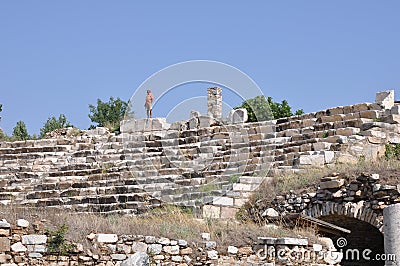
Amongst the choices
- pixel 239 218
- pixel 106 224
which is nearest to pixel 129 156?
pixel 239 218

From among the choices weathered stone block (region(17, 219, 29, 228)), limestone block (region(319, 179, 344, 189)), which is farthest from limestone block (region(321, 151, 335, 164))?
weathered stone block (region(17, 219, 29, 228))

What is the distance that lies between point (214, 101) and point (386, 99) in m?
6.98

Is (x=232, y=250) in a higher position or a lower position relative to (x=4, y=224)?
lower

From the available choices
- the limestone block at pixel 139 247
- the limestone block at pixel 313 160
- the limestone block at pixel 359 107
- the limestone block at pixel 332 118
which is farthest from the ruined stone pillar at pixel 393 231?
the limestone block at pixel 359 107

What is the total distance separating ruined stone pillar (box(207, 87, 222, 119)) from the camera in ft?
75.2

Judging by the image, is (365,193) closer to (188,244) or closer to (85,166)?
(188,244)

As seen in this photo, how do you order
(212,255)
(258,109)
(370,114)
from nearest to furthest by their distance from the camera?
1. (212,255)
2. (370,114)
3. (258,109)

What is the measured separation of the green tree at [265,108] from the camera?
23962 mm

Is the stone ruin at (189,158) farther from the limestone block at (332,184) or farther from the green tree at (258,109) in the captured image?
the green tree at (258,109)

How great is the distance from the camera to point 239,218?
1391 centimetres

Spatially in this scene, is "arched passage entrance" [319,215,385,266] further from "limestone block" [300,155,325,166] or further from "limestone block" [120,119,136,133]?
"limestone block" [120,119,136,133]

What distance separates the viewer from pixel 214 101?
23.5 m

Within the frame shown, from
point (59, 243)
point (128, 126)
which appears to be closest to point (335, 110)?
point (128, 126)

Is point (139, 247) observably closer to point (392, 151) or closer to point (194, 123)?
point (392, 151)
